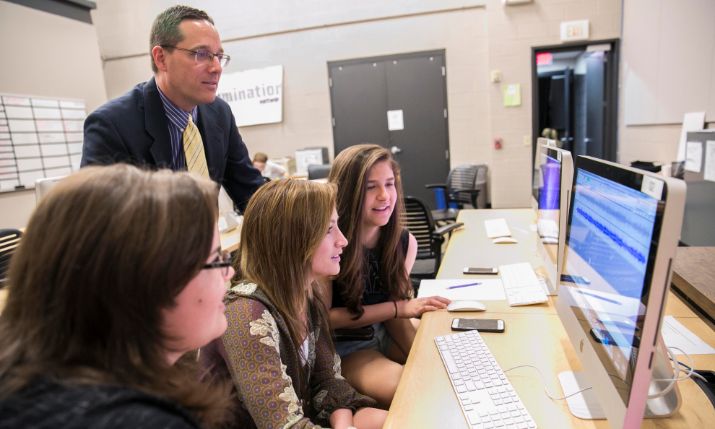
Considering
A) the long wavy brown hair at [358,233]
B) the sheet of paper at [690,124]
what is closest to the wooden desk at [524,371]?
the long wavy brown hair at [358,233]

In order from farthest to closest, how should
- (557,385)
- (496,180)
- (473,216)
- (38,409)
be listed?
(496,180) → (473,216) → (557,385) → (38,409)

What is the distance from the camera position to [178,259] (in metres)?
0.59

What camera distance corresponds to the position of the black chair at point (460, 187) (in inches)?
197

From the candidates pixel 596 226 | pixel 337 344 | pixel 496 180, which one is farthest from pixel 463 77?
pixel 596 226

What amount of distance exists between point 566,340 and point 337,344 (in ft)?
2.54

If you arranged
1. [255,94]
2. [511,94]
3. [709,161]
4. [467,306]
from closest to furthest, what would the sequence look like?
1. [467,306]
2. [709,161]
3. [511,94]
4. [255,94]

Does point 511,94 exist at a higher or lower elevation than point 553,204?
higher

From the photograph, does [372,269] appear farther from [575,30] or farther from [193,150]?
[575,30]

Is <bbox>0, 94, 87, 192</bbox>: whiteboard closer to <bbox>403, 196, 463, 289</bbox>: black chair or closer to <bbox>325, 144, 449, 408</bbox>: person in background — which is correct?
<bbox>403, 196, 463, 289</bbox>: black chair

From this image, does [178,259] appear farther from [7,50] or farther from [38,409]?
[7,50]

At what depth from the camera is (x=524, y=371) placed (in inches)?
44.9

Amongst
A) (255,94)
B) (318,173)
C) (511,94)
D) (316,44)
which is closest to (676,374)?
(318,173)

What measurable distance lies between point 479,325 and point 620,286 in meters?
0.65

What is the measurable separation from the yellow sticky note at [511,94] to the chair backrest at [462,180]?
0.79 m
